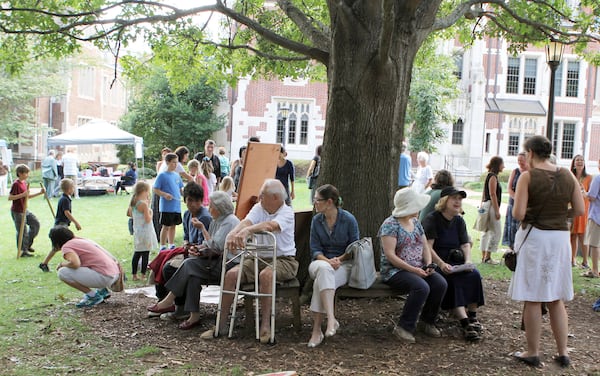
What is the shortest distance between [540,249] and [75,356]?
416 centimetres

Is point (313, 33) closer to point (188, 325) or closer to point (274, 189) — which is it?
point (274, 189)

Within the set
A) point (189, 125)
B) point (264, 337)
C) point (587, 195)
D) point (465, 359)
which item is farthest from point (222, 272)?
point (189, 125)

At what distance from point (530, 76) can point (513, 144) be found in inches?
180

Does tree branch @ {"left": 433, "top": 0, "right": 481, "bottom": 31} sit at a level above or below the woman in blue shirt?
above

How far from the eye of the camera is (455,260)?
6.36 m

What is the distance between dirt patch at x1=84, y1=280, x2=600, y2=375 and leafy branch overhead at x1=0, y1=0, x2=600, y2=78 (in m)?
2.83

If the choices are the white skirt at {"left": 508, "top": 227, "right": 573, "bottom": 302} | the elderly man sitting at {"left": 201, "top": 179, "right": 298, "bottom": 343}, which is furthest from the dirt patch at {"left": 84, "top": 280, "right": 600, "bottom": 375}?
the white skirt at {"left": 508, "top": 227, "right": 573, "bottom": 302}

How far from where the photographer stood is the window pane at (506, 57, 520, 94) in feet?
128

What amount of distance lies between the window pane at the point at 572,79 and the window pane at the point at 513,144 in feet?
14.7

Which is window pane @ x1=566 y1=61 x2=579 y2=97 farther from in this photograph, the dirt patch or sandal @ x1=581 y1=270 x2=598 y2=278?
the dirt patch

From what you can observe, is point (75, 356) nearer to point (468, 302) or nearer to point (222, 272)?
point (222, 272)

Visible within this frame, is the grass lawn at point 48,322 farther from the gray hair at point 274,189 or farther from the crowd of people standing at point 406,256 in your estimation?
the gray hair at point 274,189

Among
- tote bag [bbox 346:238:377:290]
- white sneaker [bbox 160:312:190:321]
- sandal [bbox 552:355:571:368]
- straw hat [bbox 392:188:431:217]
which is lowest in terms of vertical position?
white sneaker [bbox 160:312:190:321]

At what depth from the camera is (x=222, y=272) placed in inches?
230
